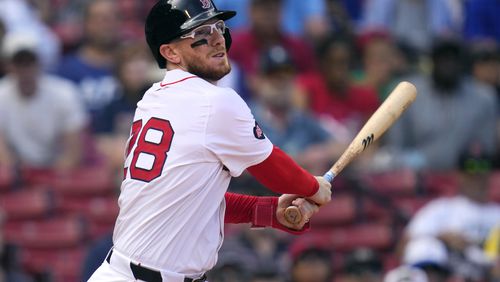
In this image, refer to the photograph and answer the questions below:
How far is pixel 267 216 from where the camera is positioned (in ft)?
16.7

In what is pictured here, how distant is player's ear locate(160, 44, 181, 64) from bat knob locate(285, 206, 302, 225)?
2.39 feet

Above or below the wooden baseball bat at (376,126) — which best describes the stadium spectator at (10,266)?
below

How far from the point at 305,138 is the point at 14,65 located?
7.78ft

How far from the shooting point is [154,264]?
4676 millimetres

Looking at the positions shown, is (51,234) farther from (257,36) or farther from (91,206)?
(257,36)

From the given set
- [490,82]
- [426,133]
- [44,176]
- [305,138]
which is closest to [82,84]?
[44,176]

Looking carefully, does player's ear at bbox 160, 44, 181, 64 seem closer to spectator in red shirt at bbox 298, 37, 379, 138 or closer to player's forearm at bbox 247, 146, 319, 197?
player's forearm at bbox 247, 146, 319, 197

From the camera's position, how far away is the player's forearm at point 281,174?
15.6 feet

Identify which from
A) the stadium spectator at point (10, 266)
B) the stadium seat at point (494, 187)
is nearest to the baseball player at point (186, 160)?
the stadium spectator at point (10, 266)

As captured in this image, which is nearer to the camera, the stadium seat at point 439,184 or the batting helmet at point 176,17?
the batting helmet at point 176,17

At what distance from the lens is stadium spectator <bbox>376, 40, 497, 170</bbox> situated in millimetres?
9859

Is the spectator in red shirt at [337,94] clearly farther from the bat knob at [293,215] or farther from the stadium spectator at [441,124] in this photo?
the bat knob at [293,215]

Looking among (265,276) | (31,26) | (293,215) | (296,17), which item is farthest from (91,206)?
(293,215)

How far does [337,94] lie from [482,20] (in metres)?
2.38
